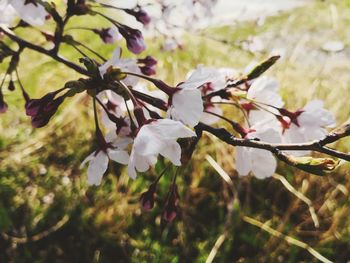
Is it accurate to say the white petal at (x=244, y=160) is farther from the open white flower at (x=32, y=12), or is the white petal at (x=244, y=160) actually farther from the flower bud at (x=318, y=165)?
the open white flower at (x=32, y=12)

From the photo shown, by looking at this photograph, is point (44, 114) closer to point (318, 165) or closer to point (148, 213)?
point (318, 165)

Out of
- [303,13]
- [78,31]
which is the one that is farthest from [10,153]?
[303,13]

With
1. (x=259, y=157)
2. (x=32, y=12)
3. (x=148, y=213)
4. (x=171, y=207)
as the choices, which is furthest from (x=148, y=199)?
(x=148, y=213)

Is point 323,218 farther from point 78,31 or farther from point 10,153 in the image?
point 78,31

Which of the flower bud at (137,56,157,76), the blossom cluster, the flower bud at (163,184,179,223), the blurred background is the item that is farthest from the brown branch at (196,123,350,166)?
the blurred background

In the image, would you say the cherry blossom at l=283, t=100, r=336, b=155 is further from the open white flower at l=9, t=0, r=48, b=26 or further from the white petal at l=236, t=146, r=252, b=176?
the open white flower at l=9, t=0, r=48, b=26

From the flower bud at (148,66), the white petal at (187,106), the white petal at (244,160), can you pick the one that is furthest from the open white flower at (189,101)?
the flower bud at (148,66)
